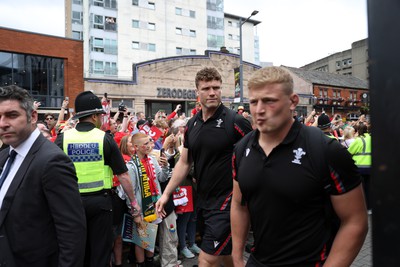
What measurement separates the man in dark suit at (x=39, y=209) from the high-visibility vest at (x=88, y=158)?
1426 millimetres

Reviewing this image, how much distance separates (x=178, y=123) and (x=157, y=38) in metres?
47.2

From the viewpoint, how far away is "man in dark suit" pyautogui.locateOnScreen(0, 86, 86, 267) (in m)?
2.09

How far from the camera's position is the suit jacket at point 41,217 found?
2.09m

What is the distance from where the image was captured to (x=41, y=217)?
2143mm

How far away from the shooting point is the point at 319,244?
1.88m

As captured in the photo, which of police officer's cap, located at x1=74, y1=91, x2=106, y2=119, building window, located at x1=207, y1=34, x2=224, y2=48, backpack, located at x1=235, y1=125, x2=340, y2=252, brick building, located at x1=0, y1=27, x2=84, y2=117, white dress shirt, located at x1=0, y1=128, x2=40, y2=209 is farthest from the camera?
building window, located at x1=207, y1=34, x2=224, y2=48

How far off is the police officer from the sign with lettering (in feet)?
86.8

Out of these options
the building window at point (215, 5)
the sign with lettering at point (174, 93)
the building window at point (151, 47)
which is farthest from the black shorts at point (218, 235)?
the building window at point (215, 5)

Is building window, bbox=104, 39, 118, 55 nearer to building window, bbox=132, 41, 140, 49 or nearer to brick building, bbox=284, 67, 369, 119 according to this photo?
building window, bbox=132, 41, 140, 49

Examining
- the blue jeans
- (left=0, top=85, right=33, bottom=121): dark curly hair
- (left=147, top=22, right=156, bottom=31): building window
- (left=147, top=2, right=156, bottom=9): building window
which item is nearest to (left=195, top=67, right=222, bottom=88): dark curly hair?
(left=0, top=85, right=33, bottom=121): dark curly hair

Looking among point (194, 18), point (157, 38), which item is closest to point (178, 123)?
point (157, 38)

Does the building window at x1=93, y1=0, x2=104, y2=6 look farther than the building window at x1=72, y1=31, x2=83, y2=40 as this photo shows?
No

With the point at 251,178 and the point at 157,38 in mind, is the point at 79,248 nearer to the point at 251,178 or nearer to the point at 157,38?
the point at 251,178

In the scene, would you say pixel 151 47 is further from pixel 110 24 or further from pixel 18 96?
pixel 18 96
